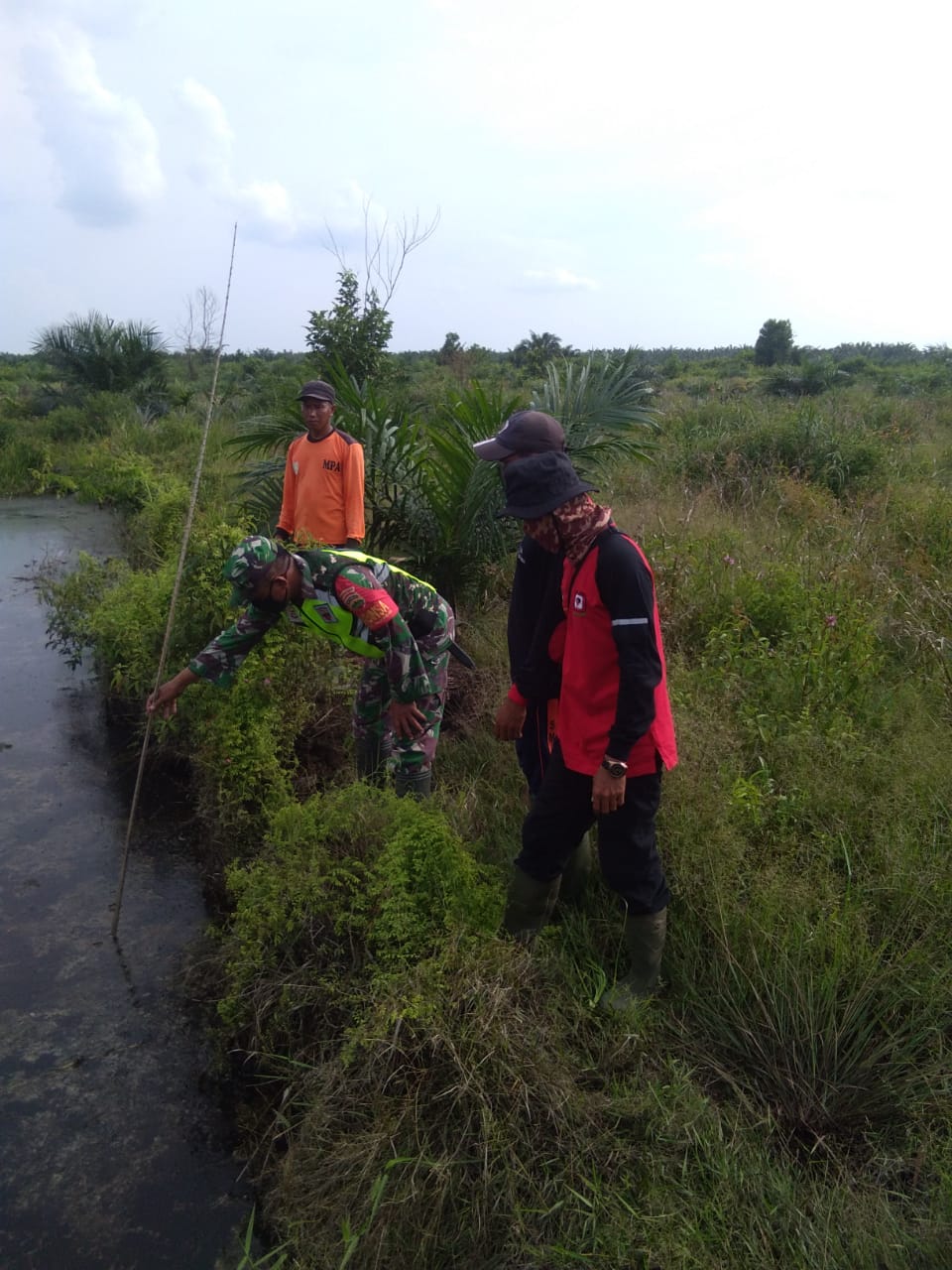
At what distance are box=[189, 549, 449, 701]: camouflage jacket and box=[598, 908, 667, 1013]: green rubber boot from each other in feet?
3.78

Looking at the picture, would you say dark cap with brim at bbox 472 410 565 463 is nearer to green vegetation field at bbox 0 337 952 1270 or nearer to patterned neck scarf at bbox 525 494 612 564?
patterned neck scarf at bbox 525 494 612 564

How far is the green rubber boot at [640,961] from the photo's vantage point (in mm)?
2609

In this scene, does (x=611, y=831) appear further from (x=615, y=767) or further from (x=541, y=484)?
(x=541, y=484)

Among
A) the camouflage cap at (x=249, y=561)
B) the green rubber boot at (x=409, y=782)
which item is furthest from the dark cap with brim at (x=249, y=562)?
the green rubber boot at (x=409, y=782)

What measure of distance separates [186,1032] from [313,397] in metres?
3.04

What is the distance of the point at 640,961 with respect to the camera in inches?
105

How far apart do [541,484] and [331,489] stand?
2.51 metres

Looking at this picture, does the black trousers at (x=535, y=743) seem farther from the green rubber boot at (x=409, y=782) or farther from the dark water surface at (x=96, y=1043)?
the dark water surface at (x=96, y=1043)

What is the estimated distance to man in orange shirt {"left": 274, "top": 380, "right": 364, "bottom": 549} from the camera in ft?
15.3

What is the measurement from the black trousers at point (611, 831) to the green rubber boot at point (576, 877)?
387mm

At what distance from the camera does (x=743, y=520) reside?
6.43 metres

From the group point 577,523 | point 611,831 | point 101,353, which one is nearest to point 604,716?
point 611,831

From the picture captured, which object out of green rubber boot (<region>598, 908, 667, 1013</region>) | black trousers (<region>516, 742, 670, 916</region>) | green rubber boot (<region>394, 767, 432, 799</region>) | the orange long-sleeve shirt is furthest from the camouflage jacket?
the orange long-sleeve shirt

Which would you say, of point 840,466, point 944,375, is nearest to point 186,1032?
point 840,466
